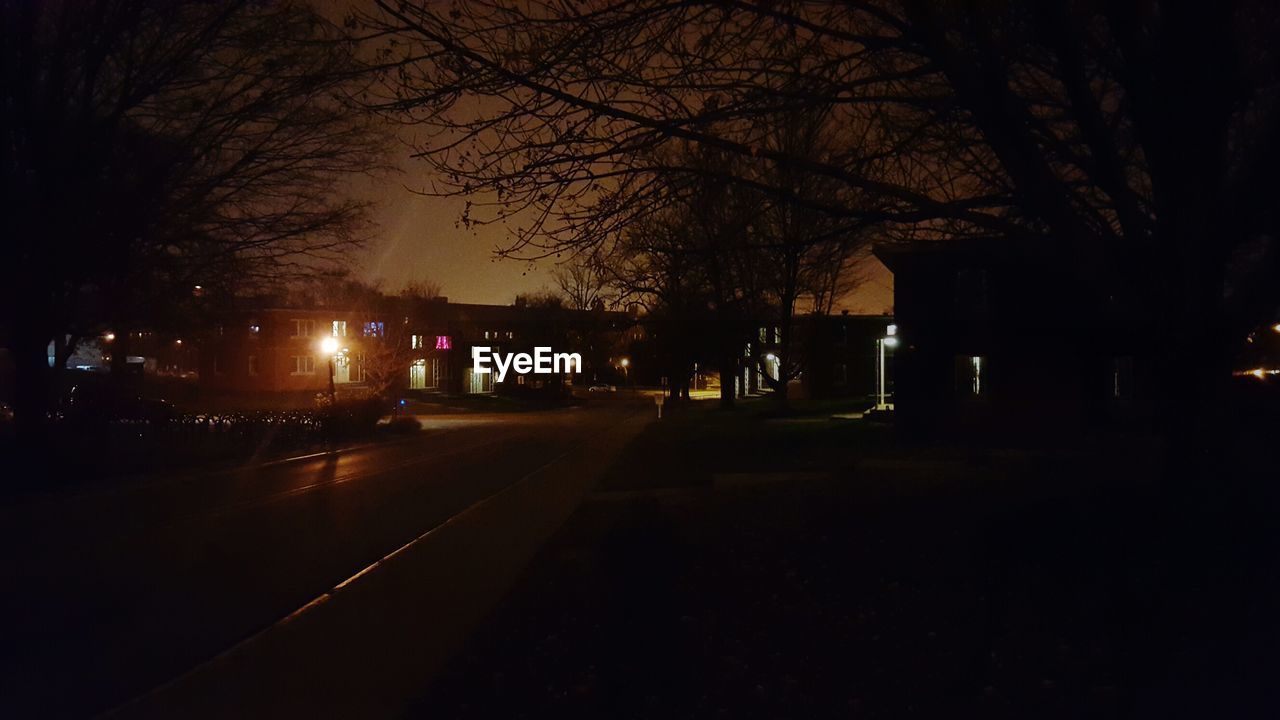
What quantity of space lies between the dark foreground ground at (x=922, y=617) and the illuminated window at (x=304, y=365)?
2670 inches

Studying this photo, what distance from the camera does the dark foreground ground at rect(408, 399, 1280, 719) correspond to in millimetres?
5023

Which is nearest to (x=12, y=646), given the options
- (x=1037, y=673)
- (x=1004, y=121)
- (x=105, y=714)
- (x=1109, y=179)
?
(x=105, y=714)

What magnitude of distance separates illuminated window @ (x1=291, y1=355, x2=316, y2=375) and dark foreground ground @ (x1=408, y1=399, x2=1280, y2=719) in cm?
6781

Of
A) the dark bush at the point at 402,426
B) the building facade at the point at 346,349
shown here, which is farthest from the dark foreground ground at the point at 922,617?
the building facade at the point at 346,349

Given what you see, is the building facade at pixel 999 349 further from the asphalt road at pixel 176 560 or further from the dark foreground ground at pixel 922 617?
the dark foreground ground at pixel 922 617

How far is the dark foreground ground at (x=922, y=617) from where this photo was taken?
5.02 meters

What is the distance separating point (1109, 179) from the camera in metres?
6.88

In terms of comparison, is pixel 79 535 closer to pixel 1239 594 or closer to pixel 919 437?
pixel 1239 594

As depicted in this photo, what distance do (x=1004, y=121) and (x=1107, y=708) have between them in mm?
3664

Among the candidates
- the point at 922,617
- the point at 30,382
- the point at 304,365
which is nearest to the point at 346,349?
the point at 304,365

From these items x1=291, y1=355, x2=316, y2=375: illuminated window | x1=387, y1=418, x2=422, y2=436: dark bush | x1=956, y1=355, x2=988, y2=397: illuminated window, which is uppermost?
x1=291, y1=355, x2=316, y2=375: illuminated window

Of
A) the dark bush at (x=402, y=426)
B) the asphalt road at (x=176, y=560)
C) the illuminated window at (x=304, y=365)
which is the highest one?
the illuminated window at (x=304, y=365)

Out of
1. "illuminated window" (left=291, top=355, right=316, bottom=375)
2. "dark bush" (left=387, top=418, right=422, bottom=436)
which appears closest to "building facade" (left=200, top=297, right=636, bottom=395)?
"illuminated window" (left=291, top=355, right=316, bottom=375)

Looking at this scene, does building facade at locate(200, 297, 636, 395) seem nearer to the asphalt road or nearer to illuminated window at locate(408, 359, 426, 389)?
illuminated window at locate(408, 359, 426, 389)
